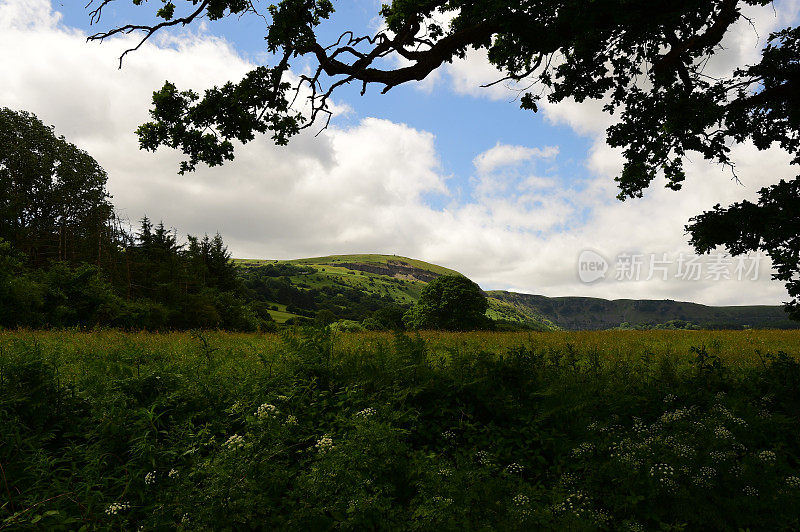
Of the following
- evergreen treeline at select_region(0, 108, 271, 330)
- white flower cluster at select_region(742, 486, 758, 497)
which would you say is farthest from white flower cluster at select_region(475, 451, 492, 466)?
evergreen treeline at select_region(0, 108, 271, 330)

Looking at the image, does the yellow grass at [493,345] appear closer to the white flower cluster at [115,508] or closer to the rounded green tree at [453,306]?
the white flower cluster at [115,508]

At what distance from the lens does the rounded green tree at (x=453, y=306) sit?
48844 millimetres

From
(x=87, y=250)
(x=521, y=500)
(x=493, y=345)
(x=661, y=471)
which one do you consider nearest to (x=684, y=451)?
(x=661, y=471)

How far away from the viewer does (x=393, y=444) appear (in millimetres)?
4488

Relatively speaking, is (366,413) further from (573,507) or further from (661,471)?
(661,471)

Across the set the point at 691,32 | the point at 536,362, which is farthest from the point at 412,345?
the point at 691,32

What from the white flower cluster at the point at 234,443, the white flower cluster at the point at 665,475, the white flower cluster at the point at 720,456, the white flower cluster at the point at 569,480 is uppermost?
the white flower cluster at the point at 720,456

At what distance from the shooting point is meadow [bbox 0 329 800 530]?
12.0ft

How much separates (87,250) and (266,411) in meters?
52.0

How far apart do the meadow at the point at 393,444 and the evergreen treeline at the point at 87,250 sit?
97.5 feet

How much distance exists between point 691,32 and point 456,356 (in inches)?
477

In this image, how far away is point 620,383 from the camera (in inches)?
274

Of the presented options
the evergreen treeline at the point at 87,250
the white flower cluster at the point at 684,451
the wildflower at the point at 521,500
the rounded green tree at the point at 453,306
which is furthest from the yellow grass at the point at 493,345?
the rounded green tree at the point at 453,306

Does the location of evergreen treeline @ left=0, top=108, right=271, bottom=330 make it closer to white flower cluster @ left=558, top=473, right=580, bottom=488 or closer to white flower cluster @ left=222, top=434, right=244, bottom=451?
white flower cluster @ left=222, top=434, right=244, bottom=451
